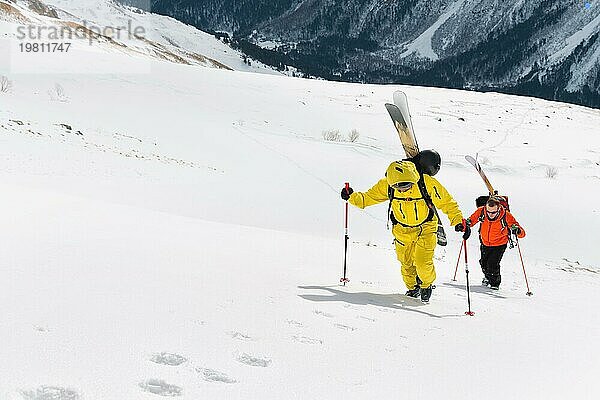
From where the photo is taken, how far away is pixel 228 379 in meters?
2.88

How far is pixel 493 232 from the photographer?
845cm

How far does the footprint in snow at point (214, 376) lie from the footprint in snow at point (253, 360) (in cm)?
26

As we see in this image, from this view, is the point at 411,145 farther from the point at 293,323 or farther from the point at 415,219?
the point at 293,323

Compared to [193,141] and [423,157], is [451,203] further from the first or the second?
[193,141]

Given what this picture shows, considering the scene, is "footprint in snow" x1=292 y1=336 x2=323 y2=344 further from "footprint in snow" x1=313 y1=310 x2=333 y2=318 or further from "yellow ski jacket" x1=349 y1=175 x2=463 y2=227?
"yellow ski jacket" x1=349 y1=175 x2=463 y2=227

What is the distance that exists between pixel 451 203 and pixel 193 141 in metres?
10.8

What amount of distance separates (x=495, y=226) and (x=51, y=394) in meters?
7.30

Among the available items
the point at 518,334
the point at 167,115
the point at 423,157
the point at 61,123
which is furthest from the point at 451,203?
the point at 167,115

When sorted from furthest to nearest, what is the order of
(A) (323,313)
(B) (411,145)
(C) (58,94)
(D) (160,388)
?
(C) (58,94) → (B) (411,145) → (A) (323,313) → (D) (160,388)

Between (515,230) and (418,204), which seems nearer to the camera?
(418,204)

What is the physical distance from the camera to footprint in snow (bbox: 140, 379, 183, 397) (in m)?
2.62

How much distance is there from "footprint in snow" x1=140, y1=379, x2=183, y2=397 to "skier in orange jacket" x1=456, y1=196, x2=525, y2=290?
636cm

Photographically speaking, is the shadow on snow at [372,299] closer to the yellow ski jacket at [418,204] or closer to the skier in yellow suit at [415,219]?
the skier in yellow suit at [415,219]

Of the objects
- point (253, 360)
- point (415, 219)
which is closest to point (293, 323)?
point (253, 360)
